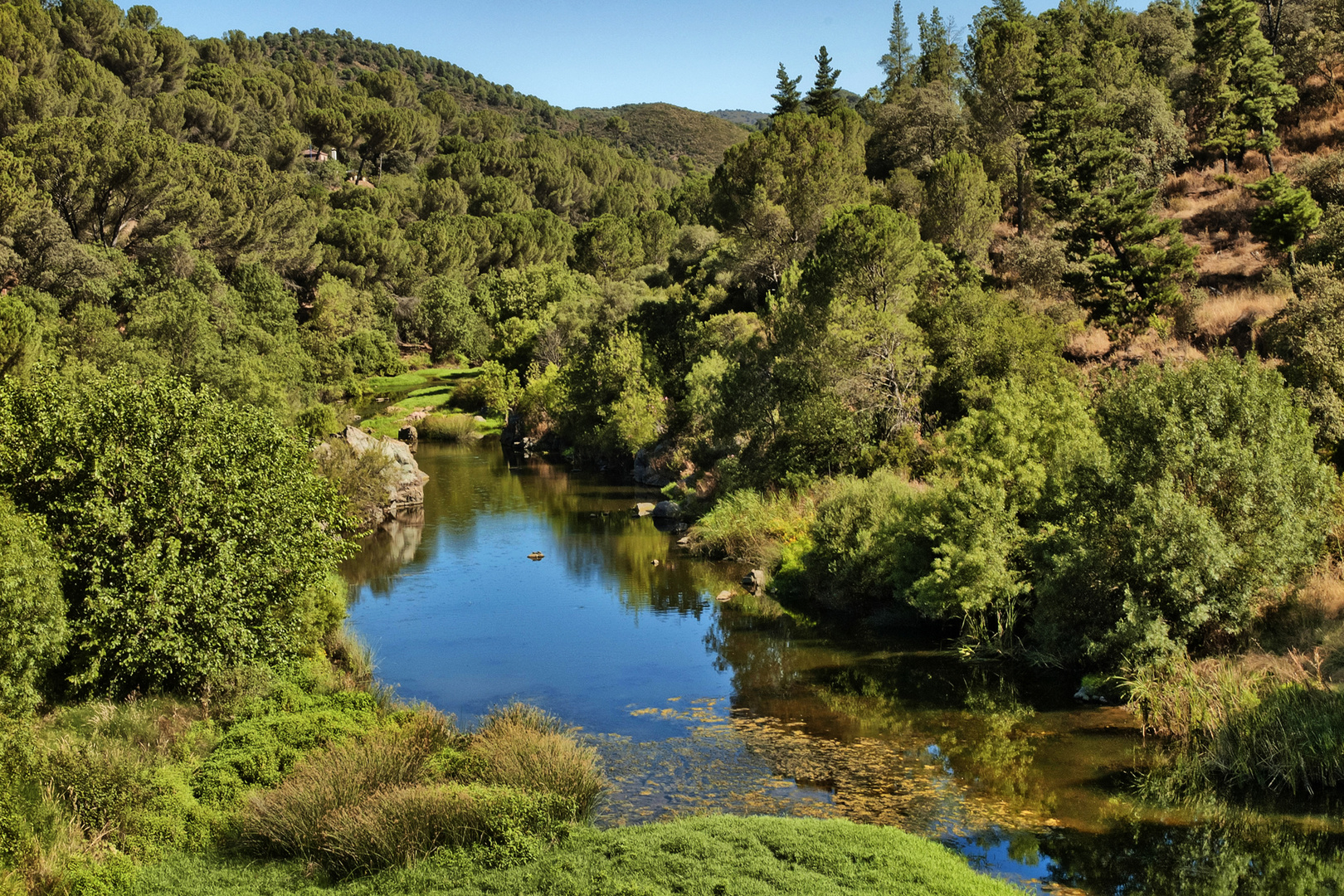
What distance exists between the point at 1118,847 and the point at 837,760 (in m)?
6.11

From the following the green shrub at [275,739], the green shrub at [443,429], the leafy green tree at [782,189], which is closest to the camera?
the green shrub at [275,739]

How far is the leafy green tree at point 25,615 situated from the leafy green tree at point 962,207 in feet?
151

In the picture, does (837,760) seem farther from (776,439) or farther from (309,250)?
(309,250)

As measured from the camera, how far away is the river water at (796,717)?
1602 cm

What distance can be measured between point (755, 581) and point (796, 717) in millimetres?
12718

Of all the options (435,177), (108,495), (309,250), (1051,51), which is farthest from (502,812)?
(435,177)

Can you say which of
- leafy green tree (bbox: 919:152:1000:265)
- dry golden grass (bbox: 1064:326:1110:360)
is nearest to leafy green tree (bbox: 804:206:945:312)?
dry golden grass (bbox: 1064:326:1110:360)

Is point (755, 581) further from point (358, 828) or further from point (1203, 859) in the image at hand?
point (358, 828)

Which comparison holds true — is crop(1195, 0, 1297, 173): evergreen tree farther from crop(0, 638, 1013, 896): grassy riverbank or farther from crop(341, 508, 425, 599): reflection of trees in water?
crop(0, 638, 1013, 896): grassy riverbank

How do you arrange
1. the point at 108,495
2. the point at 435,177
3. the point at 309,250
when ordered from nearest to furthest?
1. the point at 108,495
2. the point at 309,250
3. the point at 435,177

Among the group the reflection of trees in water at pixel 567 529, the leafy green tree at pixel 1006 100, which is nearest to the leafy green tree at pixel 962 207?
the leafy green tree at pixel 1006 100

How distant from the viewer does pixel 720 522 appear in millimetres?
42500

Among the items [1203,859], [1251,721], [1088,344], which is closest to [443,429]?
[1088,344]

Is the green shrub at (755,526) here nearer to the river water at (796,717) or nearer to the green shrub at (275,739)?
the river water at (796,717)
